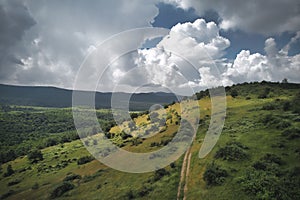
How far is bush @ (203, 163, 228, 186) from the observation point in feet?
97.7

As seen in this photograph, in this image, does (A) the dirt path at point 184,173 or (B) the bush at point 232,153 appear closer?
(A) the dirt path at point 184,173

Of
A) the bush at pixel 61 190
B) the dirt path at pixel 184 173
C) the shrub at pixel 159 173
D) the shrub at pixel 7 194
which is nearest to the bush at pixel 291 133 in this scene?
the dirt path at pixel 184 173

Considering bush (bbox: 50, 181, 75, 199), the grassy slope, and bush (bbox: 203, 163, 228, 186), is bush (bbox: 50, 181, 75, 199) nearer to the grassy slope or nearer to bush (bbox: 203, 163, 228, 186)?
the grassy slope

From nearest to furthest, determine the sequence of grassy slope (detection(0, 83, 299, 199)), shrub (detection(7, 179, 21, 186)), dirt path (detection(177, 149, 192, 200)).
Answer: grassy slope (detection(0, 83, 299, 199)) < dirt path (detection(177, 149, 192, 200)) < shrub (detection(7, 179, 21, 186))

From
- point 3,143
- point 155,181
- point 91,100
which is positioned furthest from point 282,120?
point 3,143

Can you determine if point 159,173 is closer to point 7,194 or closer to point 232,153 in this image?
point 232,153

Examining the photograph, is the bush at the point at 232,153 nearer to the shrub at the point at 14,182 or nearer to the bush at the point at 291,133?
the bush at the point at 291,133

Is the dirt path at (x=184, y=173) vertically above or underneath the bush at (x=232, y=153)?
underneath

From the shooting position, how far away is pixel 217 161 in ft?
115

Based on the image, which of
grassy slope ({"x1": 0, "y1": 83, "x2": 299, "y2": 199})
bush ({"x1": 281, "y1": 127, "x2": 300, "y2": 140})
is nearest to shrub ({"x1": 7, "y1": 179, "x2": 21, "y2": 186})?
grassy slope ({"x1": 0, "y1": 83, "x2": 299, "y2": 199})

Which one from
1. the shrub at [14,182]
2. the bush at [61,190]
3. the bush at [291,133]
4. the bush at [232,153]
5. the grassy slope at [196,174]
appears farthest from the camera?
the shrub at [14,182]

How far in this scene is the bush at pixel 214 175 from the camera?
29781 millimetres

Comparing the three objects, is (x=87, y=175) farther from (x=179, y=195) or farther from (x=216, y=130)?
(x=216, y=130)

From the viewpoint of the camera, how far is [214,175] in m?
30.5
